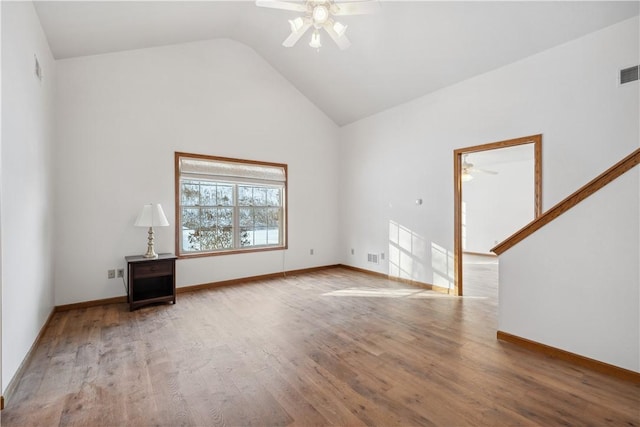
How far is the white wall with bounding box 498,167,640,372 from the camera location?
2.27 meters

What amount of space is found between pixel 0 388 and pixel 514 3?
5632 millimetres

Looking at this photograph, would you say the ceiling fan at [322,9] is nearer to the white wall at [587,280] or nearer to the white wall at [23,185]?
the white wall at [23,185]

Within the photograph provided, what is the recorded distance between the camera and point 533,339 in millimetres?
2781

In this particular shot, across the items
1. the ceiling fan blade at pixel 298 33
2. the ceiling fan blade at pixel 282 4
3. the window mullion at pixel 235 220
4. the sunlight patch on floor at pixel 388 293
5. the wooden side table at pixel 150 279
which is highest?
the ceiling fan blade at pixel 282 4

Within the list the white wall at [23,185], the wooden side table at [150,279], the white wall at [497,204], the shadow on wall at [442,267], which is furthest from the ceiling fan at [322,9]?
the white wall at [497,204]

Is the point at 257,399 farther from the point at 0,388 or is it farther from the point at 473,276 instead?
the point at 473,276

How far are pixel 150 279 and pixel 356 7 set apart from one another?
14.5 feet

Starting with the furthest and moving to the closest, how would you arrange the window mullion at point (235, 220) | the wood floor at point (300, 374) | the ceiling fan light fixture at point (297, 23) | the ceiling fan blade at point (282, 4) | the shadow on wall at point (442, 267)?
the window mullion at point (235, 220) < the shadow on wall at point (442, 267) < the ceiling fan light fixture at point (297, 23) < the ceiling fan blade at point (282, 4) < the wood floor at point (300, 374)

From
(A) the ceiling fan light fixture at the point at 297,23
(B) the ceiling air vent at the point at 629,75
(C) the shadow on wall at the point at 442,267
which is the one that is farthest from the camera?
(C) the shadow on wall at the point at 442,267

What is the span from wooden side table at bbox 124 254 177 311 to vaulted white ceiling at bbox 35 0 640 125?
9.35 feet

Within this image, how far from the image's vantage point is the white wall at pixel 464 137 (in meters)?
3.32

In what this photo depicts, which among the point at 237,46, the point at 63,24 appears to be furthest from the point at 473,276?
the point at 63,24

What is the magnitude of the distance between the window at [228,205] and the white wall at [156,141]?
0.15 meters

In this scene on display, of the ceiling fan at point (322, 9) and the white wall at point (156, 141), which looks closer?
the ceiling fan at point (322, 9)
